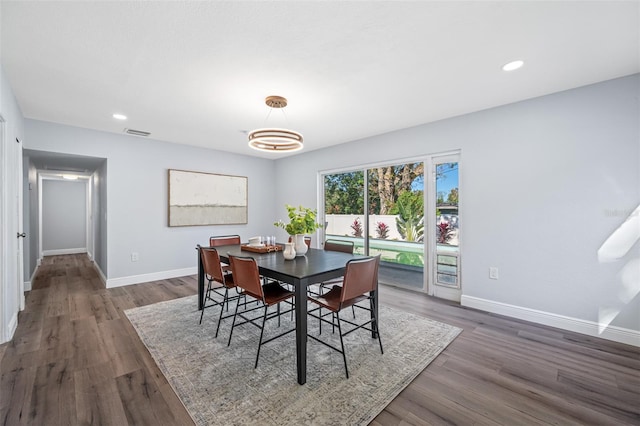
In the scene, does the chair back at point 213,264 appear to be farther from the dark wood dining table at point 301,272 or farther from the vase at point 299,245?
the vase at point 299,245

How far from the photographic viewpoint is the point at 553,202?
9.43 ft

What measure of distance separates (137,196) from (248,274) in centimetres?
350

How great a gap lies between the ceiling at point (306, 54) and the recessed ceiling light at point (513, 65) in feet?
0.18

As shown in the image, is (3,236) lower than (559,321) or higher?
higher

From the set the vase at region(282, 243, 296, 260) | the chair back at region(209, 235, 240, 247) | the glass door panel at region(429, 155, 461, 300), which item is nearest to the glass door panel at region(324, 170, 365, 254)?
the glass door panel at region(429, 155, 461, 300)

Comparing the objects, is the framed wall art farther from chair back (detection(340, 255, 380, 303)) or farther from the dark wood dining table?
chair back (detection(340, 255, 380, 303))

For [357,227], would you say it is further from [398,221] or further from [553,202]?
[553,202]

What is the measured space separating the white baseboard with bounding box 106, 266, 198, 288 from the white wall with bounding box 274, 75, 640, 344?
4629 millimetres

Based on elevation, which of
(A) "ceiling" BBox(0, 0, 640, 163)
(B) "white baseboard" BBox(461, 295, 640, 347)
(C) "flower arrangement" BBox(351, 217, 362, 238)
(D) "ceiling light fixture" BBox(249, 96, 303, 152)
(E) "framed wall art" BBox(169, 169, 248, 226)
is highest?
(A) "ceiling" BBox(0, 0, 640, 163)

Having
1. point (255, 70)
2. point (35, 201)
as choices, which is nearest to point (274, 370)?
point (255, 70)

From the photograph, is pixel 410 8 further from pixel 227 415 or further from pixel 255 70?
pixel 227 415

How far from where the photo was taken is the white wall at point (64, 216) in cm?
720

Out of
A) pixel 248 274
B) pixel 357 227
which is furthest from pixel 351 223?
pixel 248 274

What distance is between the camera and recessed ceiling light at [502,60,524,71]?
2295 millimetres
